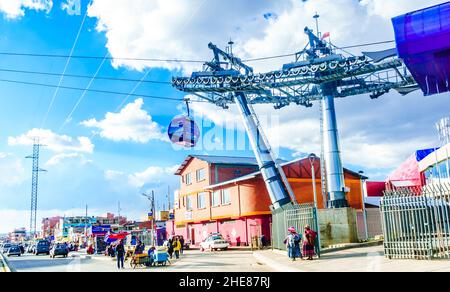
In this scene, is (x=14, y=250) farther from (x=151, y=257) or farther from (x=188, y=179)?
(x=151, y=257)

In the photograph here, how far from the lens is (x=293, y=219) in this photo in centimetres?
1964

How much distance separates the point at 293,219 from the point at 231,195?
735 inches

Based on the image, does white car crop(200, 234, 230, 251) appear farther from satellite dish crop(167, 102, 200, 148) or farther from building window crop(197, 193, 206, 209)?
satellite dish crop(167, 102, 200, 148)

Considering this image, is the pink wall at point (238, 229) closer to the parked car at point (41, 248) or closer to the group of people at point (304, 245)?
the parked car at point (41, 248)

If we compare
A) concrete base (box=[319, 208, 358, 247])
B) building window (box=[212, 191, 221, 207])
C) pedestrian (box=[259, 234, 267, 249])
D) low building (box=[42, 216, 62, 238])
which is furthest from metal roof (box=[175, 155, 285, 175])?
low building (box=[42, 216, 62, 238])

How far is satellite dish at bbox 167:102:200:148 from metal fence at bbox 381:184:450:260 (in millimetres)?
8550

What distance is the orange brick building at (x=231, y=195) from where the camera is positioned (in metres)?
35.5

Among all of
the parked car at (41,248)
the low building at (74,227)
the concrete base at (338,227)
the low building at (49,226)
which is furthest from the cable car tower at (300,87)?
the low building at (49,226)

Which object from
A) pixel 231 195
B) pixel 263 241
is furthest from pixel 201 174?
pixel 263 241

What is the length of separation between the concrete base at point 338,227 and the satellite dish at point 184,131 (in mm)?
9854

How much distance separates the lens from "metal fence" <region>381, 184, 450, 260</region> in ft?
41.0

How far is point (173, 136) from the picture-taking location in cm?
1764
